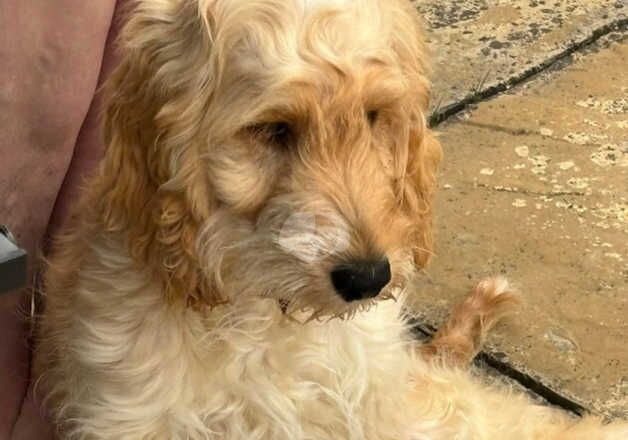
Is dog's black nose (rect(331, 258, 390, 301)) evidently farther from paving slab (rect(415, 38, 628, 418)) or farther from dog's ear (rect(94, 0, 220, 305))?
paving slab (rect(415, 38, 628, 418))

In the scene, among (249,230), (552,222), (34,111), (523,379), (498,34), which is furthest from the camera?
(498,34)

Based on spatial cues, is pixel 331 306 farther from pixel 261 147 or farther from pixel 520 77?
pixel 520 77

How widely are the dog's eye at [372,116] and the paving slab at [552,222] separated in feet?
4.67

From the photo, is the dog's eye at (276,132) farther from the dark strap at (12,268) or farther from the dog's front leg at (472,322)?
the dog's front leg at (472,322)

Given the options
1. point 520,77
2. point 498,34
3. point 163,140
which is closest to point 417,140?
point 163,140

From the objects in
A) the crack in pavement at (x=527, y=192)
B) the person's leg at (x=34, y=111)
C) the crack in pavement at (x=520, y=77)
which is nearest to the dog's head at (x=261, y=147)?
the person's leg at (x=34, y=111)

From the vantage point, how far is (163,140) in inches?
97.5

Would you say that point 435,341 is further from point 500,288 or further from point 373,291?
point 373,291

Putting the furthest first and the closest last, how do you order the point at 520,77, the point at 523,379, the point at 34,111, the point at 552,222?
the point at 520,77 → the point at 552,222 → the point at 523,379 → the point at 34,111

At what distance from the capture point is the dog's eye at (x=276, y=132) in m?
2.45

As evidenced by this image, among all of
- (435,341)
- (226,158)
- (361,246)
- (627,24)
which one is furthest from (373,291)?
(627,24)

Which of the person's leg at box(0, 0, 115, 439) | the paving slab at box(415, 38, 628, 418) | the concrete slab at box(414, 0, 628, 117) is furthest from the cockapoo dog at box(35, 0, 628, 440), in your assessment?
the concrete slab at box(414, 0, 628, 117)

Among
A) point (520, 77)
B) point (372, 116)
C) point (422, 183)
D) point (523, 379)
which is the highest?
point (372, 116)

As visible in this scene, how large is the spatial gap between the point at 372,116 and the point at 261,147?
26 cm
